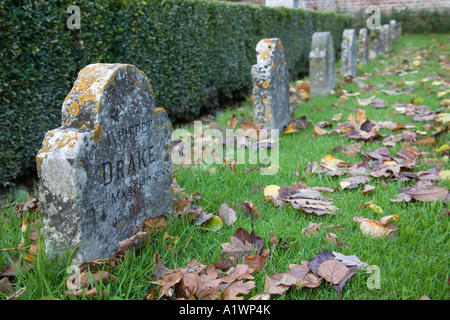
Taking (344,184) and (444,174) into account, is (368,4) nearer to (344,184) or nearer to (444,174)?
(444,174)

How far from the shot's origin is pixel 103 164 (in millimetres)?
2094

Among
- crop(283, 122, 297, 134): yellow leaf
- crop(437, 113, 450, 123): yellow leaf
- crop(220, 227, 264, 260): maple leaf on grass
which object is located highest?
crop(437, 113, 450, 123): yellow leaf

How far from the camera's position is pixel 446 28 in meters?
18.6

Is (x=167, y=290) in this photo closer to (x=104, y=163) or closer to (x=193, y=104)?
(x=104, y=163)

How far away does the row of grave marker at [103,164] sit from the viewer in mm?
1942


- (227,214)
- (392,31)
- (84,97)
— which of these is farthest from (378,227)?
(392,31)

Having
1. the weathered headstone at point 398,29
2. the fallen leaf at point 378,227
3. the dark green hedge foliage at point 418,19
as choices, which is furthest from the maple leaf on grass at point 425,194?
the dark green hedge foliage at point 418,19

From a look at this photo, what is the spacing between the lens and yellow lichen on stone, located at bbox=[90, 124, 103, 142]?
2.02m

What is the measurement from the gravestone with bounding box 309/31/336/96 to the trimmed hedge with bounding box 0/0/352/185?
133cm

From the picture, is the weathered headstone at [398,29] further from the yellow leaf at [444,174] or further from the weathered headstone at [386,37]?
the yellow leaf at [444,174]

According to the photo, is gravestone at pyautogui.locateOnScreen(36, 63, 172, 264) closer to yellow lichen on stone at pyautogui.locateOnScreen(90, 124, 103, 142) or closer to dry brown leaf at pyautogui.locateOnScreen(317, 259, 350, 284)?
yellow lichen on stone at pyautogui.locateOnScreen(90, 124, 103, 142)

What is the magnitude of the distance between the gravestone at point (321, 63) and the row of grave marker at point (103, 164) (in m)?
5.49

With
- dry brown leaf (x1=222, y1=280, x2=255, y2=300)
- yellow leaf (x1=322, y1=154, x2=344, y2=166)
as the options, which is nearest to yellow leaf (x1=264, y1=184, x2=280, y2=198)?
yellow leaf (x1=322, y1=154, x2=344, y2=166)

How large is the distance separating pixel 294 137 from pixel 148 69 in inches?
82.1
